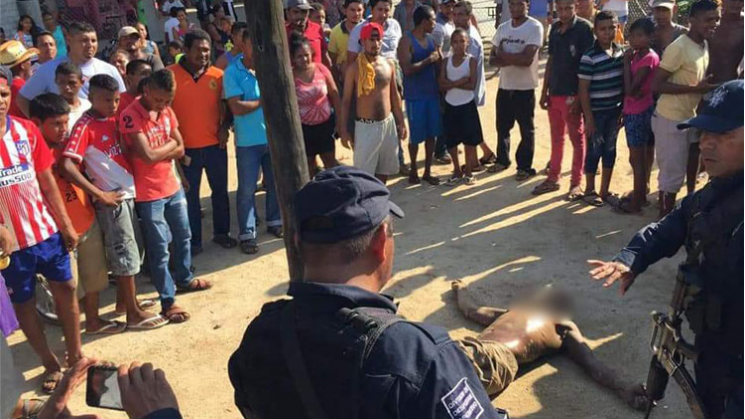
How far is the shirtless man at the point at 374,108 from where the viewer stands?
21.8 feet

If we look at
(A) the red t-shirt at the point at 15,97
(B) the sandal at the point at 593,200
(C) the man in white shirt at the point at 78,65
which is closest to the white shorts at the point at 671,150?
(B) the sandal at the point at 593,200

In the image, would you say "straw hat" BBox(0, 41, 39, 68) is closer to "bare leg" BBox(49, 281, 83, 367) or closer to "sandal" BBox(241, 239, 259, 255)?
"sandal" BBox(241, 239, 259, 255)

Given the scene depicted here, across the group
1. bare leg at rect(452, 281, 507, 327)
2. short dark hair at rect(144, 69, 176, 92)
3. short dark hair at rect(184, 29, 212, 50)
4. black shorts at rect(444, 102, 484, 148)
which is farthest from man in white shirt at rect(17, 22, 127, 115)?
black shorts at rect(444, 102, 484, 148)

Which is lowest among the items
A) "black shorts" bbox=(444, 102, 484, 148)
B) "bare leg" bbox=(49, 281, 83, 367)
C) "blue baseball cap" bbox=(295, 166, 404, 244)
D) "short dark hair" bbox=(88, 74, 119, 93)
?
"bare leg" bbox=(49, 281, 83, 367)

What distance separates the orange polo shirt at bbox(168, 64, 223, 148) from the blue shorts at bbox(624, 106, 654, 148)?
377 cm

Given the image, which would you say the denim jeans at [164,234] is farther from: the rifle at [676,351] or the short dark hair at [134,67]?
the rifle at [676,351]

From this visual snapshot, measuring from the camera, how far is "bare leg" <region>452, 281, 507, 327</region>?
4.91 meters

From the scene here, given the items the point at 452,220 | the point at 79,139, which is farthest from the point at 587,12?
the point at 79,139

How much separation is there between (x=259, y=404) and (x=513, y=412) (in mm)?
2397

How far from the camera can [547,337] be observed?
4.46 m

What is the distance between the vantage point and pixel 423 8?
7367 mm

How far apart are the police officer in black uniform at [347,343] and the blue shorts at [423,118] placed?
217 inches

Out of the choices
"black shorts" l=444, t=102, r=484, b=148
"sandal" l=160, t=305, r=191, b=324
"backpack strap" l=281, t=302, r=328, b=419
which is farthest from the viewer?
"black shorts" l=444, t=102, r=484, b=148

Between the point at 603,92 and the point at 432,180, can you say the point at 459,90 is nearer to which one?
the point at 432,180
